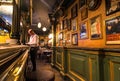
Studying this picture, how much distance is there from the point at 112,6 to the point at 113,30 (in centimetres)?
47

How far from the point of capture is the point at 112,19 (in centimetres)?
245

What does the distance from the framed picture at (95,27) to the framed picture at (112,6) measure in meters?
0.37

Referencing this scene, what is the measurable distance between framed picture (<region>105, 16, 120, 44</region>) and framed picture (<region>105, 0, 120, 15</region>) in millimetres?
156

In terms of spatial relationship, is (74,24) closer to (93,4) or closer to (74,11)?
(74,11)

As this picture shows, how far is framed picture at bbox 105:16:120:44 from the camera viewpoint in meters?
2.31

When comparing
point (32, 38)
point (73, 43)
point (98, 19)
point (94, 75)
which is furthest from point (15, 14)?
point (73, 43)

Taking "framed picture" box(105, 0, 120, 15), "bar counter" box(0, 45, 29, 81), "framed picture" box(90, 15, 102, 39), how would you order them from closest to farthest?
"bar counter" box(0, 45, 29, 81)
"framed picture" box(105, 0, 120, 15)
"framed picture" box(90, 15, 102, 39)

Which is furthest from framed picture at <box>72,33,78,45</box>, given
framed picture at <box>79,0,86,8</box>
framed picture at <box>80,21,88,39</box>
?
framed picture at <box>79,0,86,8</box>

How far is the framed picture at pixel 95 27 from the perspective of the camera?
2914 mm

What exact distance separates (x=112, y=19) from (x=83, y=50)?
117 cm

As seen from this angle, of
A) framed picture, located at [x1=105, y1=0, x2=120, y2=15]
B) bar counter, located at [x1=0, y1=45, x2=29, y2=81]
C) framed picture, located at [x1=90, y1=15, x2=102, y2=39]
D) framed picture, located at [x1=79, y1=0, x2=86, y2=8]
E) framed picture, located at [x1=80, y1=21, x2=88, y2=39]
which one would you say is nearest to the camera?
bar counter, located at [x1=0, y1=45, x2=29, y2=81]

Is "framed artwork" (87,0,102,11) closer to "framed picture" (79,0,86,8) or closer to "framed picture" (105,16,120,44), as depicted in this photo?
"framed picture" (79,0,86,8)

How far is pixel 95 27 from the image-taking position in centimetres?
310

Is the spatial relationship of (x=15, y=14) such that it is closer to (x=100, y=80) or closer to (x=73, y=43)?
(x=100, y=80)
